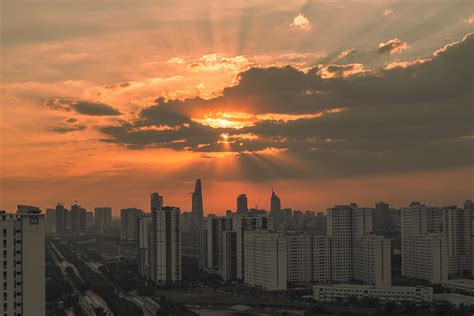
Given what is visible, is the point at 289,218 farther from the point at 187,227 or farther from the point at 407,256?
the point at 407,256

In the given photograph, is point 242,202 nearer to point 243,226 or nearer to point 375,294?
point 243,226

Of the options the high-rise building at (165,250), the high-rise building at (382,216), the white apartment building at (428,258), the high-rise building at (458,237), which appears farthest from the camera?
the high-rise building at (382,216)

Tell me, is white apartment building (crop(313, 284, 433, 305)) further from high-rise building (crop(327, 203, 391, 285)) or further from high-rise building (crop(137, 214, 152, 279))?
high-rise building (crop(137, 214, 152, 279))

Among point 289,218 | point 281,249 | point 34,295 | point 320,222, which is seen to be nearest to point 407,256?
point 281,249

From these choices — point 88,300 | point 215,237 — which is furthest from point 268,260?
point 215,237

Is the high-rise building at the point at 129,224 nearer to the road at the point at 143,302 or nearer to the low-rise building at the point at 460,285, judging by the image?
the road at the point at 143,302

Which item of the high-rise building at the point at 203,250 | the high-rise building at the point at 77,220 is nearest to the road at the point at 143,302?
the high-rise building at the point at 203,250
